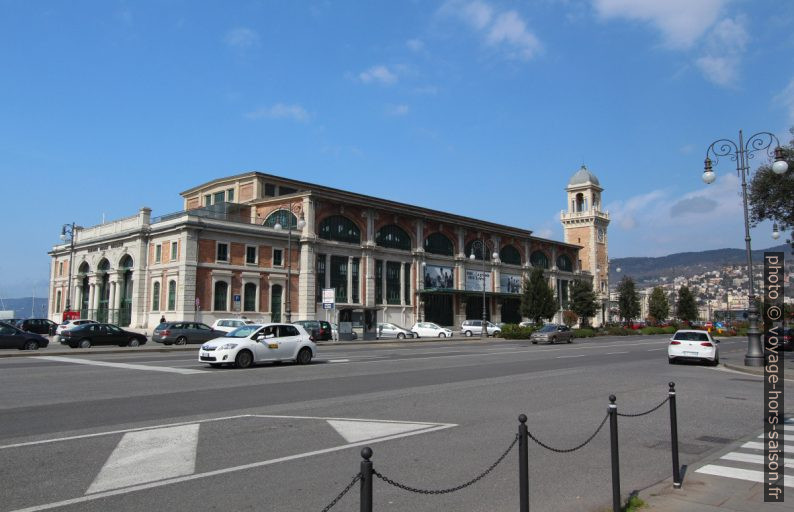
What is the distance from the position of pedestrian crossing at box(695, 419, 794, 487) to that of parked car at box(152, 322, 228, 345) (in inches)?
1286

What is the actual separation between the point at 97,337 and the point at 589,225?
83058mm

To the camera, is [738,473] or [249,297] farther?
[249,297]

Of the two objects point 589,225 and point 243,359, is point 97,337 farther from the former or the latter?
point 589,225

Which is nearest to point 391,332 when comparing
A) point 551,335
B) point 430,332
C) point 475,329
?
point 430,332

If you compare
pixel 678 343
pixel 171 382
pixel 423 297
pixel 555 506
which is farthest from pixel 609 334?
pixel 555 506

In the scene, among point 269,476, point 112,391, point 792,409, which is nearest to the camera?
point 269,476

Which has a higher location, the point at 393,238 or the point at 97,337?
the point at 393,238

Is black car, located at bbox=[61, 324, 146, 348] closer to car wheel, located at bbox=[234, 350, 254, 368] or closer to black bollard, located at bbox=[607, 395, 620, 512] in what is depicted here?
car wheel, located at bbox=[234, 350, 254, 368]

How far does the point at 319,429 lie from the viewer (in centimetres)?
924

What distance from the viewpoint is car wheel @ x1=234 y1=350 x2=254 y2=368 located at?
20.1m

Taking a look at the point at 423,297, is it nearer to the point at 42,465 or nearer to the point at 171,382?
the point at 171,382

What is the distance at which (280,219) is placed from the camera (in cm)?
6019

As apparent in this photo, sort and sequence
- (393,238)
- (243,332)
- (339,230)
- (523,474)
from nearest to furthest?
(523,474)
(243,332)
(339,230)
(393,238)

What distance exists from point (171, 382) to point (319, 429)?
777 cm
